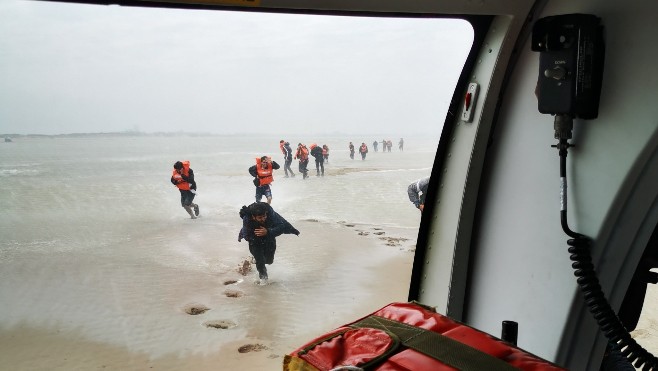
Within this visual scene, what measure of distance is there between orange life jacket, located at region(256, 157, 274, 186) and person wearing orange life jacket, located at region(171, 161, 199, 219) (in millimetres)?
240

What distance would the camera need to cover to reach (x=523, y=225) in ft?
4.87

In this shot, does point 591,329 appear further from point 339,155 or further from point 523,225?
point 339,155

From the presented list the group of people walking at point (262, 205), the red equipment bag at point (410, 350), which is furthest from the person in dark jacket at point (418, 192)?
the red equipment bag at point (410, 350)

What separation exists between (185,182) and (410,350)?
1156 millimetres

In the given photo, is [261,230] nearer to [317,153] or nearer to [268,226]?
[268,226]

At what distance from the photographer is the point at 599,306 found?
4.04 feet

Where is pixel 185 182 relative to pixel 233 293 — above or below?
above

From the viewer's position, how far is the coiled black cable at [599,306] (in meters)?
1.22

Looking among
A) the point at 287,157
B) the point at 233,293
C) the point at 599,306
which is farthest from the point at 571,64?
the point at 233,293

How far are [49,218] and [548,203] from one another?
1722 mm

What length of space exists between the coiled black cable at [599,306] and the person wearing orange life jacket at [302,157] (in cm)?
97

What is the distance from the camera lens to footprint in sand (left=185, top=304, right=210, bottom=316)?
1846mm

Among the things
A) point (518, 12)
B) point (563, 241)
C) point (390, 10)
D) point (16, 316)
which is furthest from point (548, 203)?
point (16, 316)

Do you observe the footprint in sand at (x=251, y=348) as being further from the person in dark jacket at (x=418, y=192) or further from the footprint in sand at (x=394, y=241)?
the person in dark jacket at (x=418, y=192)
